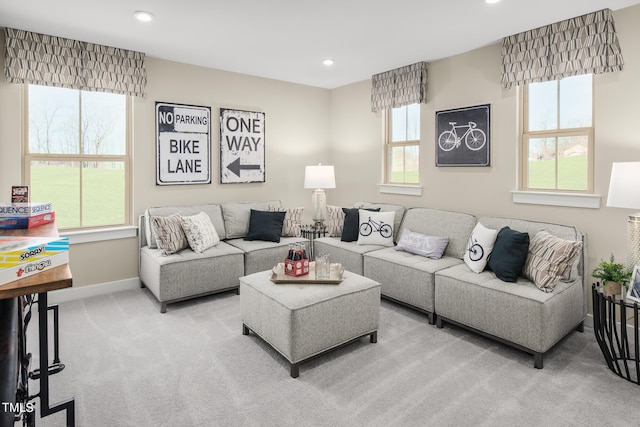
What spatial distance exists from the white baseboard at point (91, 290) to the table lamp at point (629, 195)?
4525 millimetres

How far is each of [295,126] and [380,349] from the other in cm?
360

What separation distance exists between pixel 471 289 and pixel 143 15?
3428 mm

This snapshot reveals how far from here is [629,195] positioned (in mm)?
2607

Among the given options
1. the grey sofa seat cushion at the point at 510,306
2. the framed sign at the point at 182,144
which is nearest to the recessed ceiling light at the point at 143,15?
the framed sign at the point at 182,144

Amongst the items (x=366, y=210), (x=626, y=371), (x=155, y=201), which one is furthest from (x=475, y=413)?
(x=155, y=201)

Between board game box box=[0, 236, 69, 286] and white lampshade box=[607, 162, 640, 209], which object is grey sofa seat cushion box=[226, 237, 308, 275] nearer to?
board game box box=[0, 236, 69, 286]

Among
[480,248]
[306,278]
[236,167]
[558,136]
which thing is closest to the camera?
[306,278]

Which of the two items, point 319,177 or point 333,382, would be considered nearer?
point 333,382

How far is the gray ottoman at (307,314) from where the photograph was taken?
2553mm

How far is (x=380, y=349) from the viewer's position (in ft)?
9.47

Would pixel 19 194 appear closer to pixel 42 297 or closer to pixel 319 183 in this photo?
pixel 42 297

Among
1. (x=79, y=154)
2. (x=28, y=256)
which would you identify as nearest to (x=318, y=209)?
(x=79, y=154)

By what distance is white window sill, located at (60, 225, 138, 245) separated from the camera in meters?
3.91

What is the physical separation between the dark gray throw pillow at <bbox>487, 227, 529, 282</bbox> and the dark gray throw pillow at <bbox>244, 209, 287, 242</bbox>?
2.45 m
